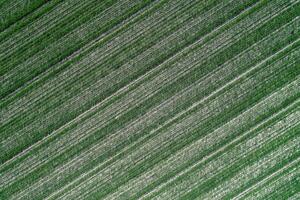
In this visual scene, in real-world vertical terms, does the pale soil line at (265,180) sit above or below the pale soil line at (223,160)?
below

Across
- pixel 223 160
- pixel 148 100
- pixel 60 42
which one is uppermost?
pixel 60 42

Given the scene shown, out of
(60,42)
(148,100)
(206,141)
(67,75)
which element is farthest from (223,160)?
(60,42)

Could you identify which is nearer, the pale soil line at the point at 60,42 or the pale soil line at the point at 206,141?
the pale soil line at the point at 206,141

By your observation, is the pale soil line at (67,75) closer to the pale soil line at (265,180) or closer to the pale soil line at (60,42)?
the pale soil line at (60,42)

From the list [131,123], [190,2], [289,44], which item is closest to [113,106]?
[131,123]

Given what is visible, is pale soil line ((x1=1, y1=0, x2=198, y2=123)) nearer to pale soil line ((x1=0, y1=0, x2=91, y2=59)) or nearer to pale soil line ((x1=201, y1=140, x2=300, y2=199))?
pale soil line ((x1=0, y1=0, x2=91, y2=59))

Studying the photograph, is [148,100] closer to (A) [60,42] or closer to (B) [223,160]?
(B) [223,160]

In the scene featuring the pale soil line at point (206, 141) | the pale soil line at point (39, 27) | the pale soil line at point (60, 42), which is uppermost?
the pale soil line at point (39, 27)

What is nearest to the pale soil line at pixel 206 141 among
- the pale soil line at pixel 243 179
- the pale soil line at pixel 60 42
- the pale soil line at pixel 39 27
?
the pale soil line at pixel 243 179
